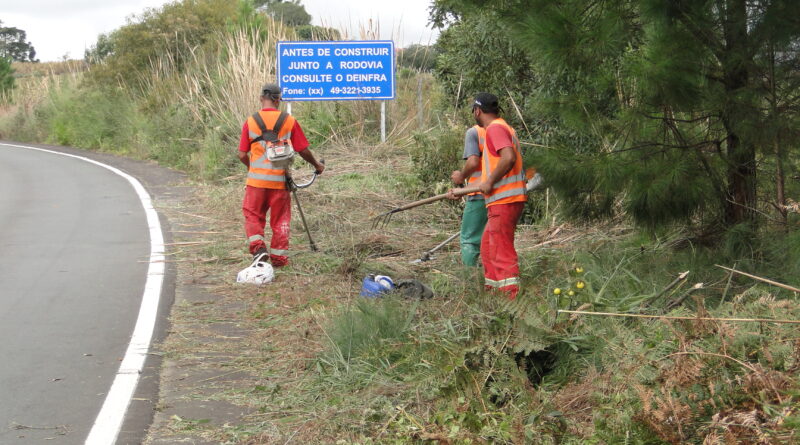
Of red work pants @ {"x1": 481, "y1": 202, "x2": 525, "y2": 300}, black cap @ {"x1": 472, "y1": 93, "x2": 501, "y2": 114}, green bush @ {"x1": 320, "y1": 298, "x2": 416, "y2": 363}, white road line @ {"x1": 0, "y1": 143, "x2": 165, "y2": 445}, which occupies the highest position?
black cap @ {"x1": 472, "y1": 93, "x2": 501, "y2": 114}

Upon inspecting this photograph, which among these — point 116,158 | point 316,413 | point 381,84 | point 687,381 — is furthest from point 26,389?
point 116,158

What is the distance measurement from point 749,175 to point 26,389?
16.4 feet

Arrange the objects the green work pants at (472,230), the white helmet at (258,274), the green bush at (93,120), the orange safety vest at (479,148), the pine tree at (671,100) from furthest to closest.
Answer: the green bush at (93,120)
the white helmet at (258,274)
the green work pants at (472,230)
the orange safety vest at (479,148)
the pine tree at (671,100)

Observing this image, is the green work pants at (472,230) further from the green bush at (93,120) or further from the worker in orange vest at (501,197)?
the green bush at (93,120)

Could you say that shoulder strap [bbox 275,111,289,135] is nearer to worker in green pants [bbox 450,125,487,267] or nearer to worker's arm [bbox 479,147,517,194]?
worker in green pants [bbox 450,125,487,267]

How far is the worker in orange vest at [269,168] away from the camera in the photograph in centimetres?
917

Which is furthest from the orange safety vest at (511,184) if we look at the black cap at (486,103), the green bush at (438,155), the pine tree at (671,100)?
the green bush at (438,155)

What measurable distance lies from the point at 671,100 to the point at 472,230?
2.62m

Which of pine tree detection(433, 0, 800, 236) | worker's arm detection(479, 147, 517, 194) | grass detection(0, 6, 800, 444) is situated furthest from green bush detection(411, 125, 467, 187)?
pine tree detection(433, 0, 800, 236)

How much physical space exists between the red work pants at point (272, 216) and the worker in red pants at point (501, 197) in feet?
9.04

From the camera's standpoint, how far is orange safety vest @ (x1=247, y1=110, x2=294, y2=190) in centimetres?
920

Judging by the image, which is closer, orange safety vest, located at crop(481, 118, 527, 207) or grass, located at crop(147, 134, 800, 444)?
grass, located at crop(147, 134, 800, 444)

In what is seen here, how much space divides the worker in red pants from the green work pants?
3.10 feet

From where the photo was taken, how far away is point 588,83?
6.83 metres
